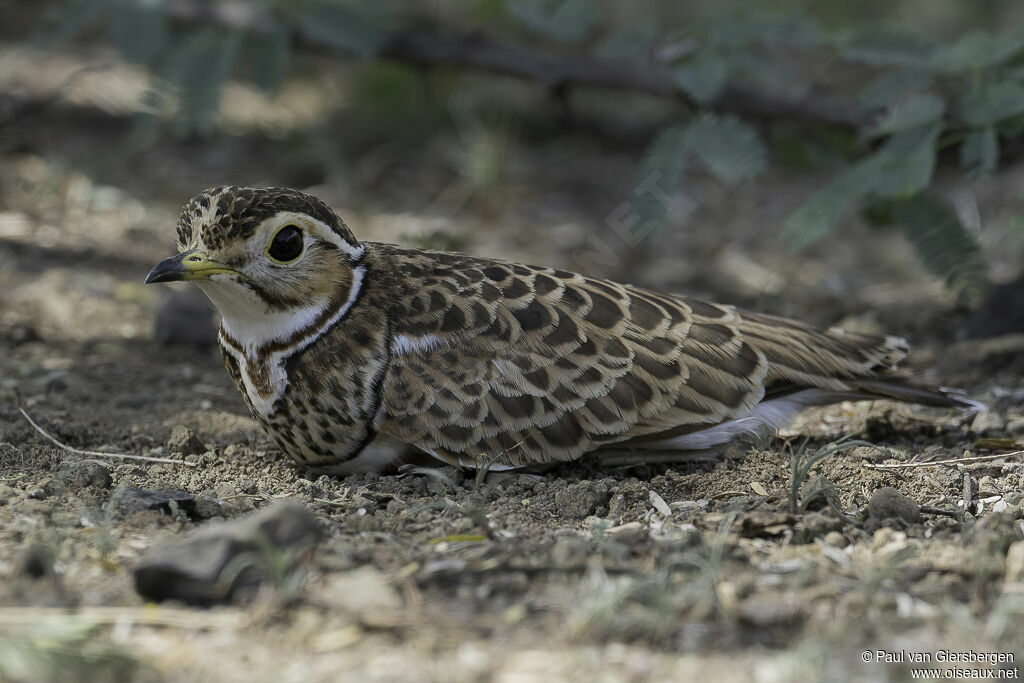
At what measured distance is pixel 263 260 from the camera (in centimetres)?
445

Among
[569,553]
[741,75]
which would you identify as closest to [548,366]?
[569,553]

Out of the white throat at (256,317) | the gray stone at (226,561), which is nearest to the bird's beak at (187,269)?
the white throat at (256,317)

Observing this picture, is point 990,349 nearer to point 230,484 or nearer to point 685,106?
point 685,106

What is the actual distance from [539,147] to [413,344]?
5.23m

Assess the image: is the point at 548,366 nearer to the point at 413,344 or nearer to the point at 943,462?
the point at 413,344

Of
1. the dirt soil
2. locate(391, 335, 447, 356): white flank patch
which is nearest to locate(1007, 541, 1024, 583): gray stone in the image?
the dirt soil

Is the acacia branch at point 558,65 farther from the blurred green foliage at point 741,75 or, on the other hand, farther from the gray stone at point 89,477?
the gray stone at point 89,477

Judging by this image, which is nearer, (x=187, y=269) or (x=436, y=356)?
(x=187, y=269)

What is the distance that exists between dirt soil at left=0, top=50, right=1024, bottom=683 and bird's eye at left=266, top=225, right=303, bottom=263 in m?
0.93

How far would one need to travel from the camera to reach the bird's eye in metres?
4.46

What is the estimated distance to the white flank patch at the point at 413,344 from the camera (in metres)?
4.63

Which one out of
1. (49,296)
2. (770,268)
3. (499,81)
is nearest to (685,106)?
(770,268)

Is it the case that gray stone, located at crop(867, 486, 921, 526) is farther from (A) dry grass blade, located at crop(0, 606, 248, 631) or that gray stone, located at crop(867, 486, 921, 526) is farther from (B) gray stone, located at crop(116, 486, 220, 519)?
(B) gray stone, located at crop(116, 486, 220, 519)

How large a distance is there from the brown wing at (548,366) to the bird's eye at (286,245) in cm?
48
